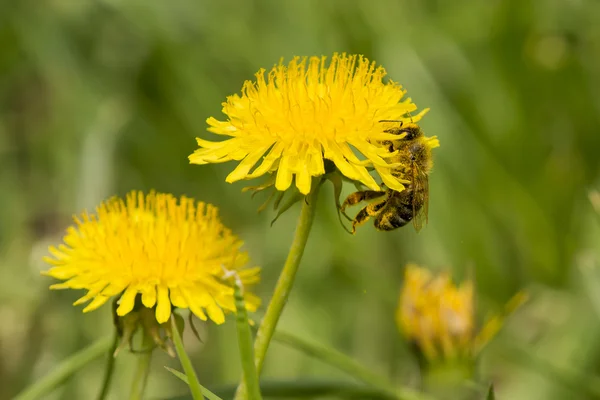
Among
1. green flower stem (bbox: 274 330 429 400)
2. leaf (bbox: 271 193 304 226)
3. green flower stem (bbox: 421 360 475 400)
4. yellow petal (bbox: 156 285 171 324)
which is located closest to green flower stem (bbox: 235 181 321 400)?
leaf (bbox: 271 193 304 226)

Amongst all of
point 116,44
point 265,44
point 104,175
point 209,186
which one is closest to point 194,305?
point 104,175

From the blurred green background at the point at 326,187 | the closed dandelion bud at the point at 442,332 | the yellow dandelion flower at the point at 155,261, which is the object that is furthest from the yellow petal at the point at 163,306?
the blurred green background at the point at 326,187

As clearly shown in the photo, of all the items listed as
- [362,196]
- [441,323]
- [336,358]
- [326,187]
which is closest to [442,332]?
[441,323]

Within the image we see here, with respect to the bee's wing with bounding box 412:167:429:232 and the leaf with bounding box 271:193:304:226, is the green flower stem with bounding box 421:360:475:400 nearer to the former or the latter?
the bee's wing with bounding box 412:167:429:232

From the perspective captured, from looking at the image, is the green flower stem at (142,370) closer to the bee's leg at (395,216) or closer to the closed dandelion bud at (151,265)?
the closed dandelion bud at (151,265)

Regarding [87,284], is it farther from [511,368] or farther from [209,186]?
[209,186]

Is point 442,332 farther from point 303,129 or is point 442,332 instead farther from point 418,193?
point 303,129

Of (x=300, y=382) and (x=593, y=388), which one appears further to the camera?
(x=593, y=388)
